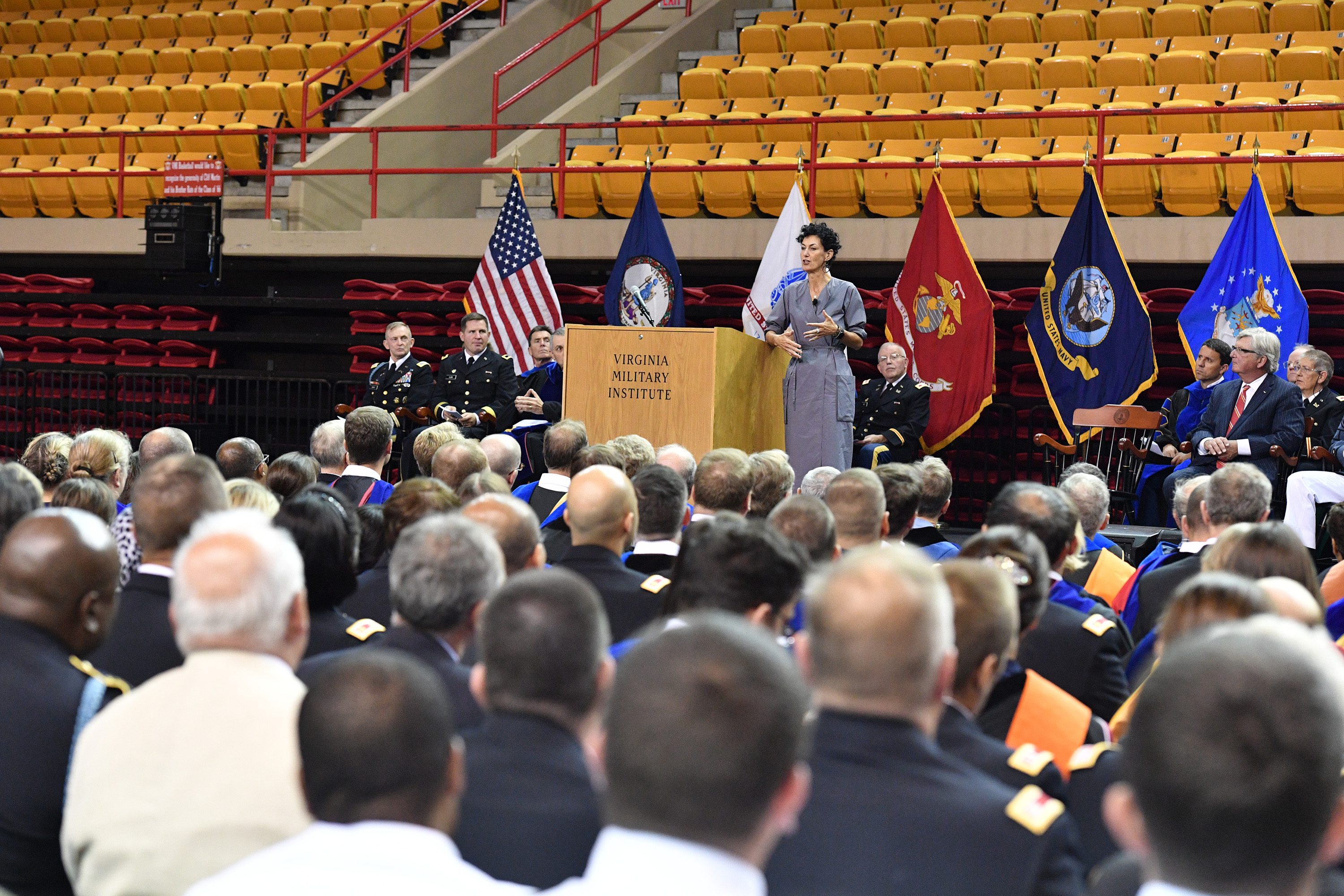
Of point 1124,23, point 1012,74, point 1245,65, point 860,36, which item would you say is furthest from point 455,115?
point 1245,65

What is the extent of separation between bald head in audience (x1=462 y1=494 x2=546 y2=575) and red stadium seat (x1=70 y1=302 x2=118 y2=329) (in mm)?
11109

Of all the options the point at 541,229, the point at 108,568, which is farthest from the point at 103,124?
the point at 108,568

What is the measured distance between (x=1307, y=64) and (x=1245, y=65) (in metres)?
0.45

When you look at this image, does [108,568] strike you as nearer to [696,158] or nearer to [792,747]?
[792,747]

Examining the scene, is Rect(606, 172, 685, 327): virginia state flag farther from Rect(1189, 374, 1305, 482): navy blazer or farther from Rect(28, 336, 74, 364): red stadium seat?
Rect(28, 336, 74, 364): red stadium seat

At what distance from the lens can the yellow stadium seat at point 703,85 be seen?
12.6 m

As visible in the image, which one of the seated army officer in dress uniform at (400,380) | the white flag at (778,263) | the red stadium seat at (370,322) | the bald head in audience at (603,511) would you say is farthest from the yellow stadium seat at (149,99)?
the bald head in audience at (603,511)

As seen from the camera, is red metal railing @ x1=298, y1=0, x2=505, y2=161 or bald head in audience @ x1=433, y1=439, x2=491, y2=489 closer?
bald head in audience @ x1=433, y1=439, x2=491, y2=489

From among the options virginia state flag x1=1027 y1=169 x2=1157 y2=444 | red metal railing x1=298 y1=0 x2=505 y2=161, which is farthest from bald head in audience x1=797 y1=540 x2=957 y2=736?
red metal railing x1=298 y1=0 x2=505 y2=161

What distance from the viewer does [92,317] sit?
13625 millimetres

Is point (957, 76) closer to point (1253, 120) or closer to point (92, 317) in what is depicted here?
point (1253, 120)

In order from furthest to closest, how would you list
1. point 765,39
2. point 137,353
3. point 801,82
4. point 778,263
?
point 137,353, point 765,39, point 801,82, point 778,263

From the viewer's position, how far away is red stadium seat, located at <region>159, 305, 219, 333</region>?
42.9ft

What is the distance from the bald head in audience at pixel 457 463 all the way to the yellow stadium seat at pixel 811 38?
855 centimetres
